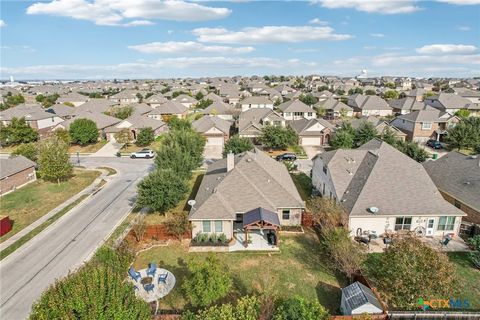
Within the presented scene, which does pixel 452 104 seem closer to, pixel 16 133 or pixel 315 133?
pixel 315 133

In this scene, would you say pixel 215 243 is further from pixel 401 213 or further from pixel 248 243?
pixel 401 213

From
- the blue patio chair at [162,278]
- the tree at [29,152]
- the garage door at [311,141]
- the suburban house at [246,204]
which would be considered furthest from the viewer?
the garage door at [311,141]

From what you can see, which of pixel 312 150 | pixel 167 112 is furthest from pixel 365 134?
pixel 167 112

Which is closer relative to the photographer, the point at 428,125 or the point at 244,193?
the point at 244,193

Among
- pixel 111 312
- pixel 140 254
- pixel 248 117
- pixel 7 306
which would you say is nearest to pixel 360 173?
pixel 140 254

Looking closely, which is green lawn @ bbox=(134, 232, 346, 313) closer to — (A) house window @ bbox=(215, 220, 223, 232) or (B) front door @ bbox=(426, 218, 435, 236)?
(A) house window @ bbox=(215, 220, 223, 232)

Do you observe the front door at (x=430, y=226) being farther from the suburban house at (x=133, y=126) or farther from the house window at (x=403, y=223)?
the suburban house at (x=133, y=126)

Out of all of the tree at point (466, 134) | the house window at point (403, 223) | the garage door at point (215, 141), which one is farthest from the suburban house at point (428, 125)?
the house window at point (403, 223)
